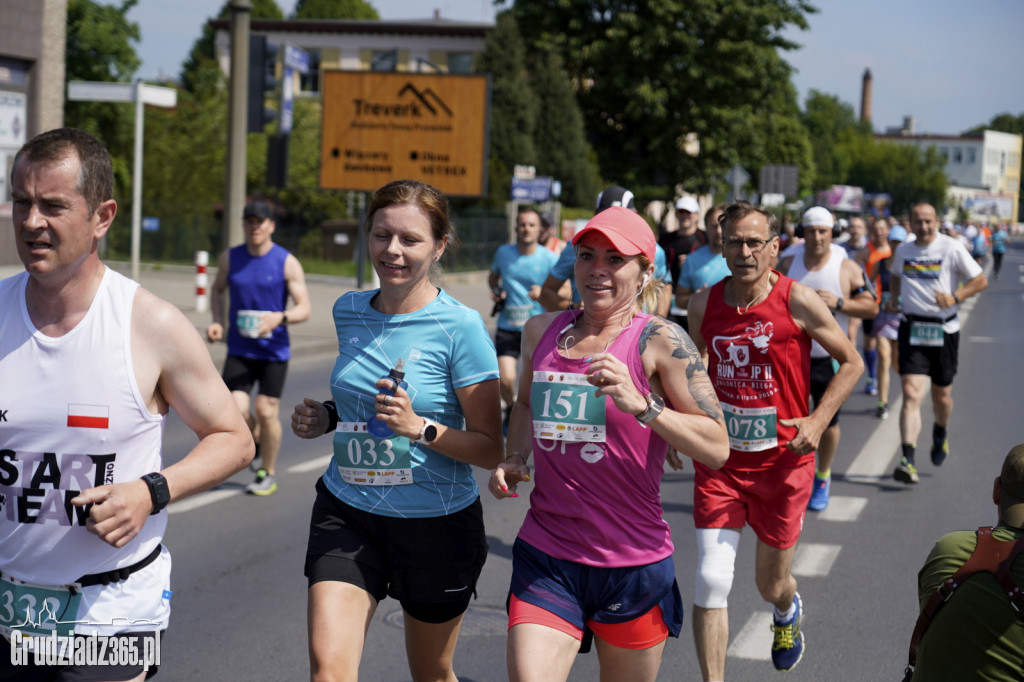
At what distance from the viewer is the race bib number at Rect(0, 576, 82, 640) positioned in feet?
9.36

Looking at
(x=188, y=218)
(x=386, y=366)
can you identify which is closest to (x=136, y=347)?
(x=386, y=366)

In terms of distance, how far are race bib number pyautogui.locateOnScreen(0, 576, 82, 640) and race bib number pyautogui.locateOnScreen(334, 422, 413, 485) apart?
42.1 inches

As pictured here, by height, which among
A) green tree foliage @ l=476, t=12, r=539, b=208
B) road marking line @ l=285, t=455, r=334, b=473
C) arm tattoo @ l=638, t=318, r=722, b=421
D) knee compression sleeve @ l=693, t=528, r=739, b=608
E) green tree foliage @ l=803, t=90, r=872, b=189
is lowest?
road marking line @ l=285, t=455, r=334, b=473

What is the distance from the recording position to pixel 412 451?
3.73 meters

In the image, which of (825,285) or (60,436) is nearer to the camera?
(60,436)

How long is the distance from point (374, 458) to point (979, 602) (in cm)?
179

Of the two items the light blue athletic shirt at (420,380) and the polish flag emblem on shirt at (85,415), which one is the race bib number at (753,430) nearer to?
the light blue athletic shirt at (420,380)

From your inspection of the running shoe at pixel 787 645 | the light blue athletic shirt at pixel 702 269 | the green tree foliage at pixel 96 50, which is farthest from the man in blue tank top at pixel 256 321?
the green tree foliage at pixel 96 50

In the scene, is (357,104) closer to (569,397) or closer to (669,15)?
(569,397)

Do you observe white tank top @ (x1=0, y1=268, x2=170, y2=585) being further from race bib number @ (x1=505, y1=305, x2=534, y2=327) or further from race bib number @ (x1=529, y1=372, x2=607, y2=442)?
race bib number @ (x1=505, y1=305, x2=534, y2=327)

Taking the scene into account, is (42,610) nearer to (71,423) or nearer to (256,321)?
(71,423)

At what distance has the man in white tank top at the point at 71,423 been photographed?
2.81 metres

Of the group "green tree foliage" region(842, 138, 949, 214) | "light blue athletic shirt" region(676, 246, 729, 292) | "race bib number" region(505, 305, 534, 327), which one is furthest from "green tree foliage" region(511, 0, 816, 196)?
"green tree foliage" region(842, 138, 949, 214)

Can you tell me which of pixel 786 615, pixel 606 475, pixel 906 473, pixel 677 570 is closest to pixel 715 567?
pixel 786 615
